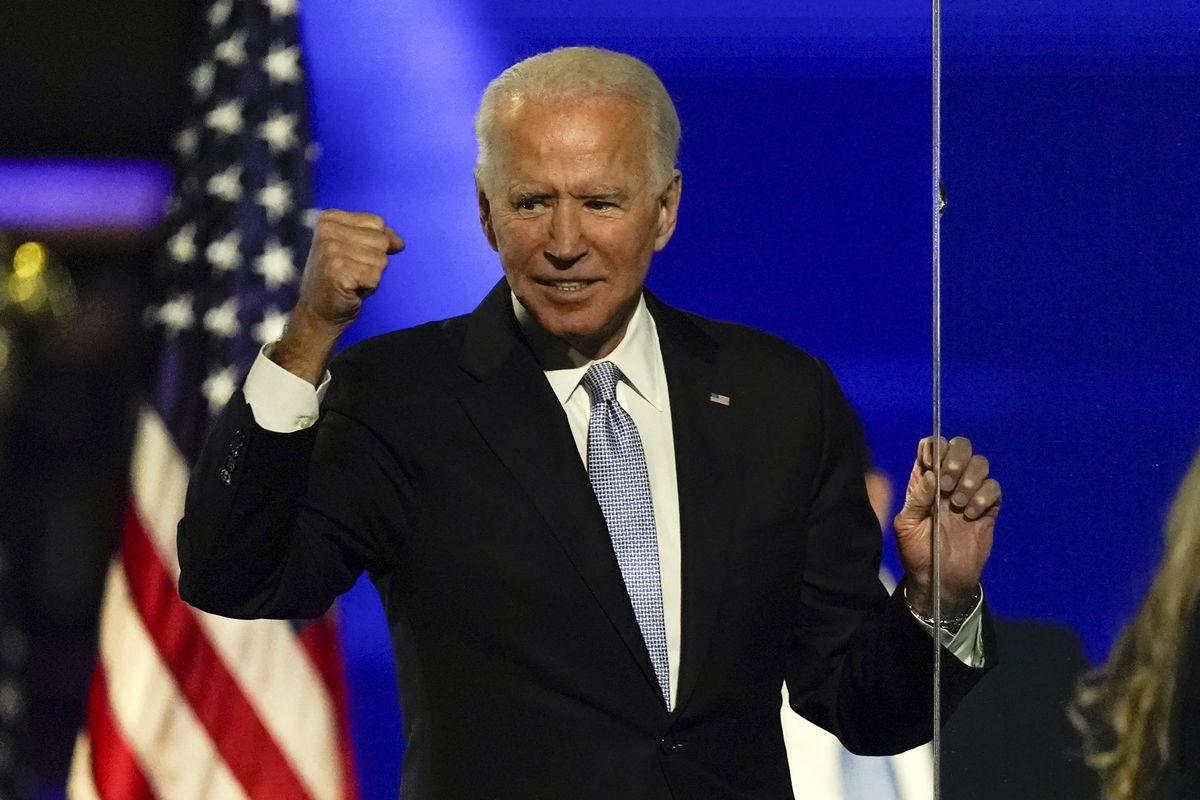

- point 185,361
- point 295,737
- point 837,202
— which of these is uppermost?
point 837,202

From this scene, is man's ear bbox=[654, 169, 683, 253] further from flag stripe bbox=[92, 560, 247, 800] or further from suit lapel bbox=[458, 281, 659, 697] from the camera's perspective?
flag stripe bbox=[92, 560, 247, 800]

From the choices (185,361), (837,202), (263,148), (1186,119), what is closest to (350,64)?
(263,148)

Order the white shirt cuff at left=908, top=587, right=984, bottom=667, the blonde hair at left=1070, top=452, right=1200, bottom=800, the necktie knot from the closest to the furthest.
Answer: the blonde hair at left=1070, top=452, right=1200, bottom=800
the white shirt cuff at left=908, top=587, right=984, bottom=667
the necktie knot

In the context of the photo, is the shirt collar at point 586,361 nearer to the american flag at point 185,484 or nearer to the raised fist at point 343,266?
the raised fist at point 343,266

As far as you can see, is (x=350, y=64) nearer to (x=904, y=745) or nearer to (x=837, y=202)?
(x=837, y=202)

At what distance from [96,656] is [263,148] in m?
0.86

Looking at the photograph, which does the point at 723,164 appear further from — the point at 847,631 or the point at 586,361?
the point at 847,631

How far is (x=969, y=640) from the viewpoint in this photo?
1413 millimetres

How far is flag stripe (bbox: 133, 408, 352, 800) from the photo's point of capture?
2.55m

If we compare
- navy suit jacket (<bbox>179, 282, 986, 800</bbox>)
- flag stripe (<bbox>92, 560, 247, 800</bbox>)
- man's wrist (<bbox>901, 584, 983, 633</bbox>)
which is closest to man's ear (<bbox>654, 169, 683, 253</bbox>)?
navy suit jacket (<bbox>179, 282, 986, 800</bbox>)

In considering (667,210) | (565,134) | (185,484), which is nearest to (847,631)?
(667,210)

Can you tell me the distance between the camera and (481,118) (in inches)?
62.4

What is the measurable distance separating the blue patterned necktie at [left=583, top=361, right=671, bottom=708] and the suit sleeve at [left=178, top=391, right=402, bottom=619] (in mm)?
203

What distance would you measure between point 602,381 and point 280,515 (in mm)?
356
